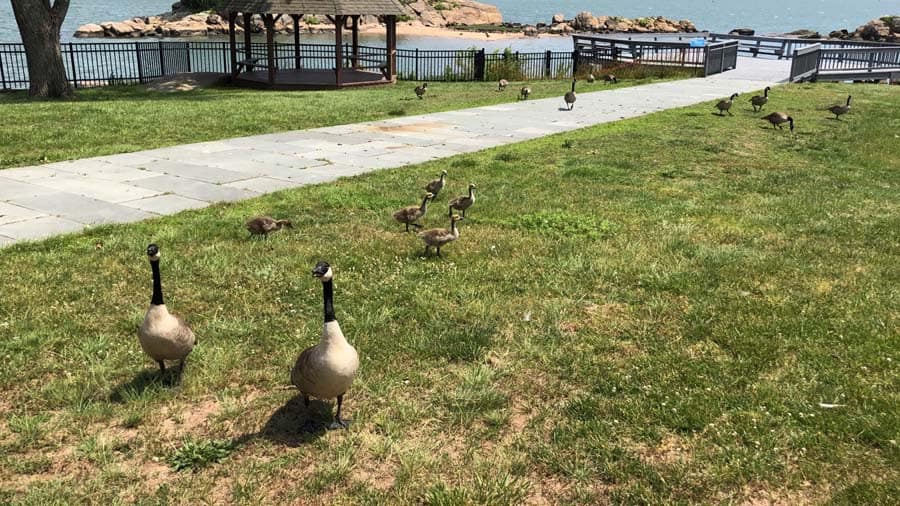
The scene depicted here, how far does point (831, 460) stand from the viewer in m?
3.71

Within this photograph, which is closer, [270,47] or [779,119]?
[779,119]

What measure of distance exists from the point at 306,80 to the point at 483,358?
73.7ft

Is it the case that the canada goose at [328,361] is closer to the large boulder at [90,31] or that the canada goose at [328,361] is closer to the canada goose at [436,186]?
the canada goose at [436,186]

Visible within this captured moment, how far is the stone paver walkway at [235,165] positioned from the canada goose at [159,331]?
4.02 metres

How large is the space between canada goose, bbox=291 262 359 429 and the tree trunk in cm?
1865

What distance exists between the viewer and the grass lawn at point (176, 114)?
1233 centimetres

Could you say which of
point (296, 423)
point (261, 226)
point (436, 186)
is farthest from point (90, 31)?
point (296, 423)

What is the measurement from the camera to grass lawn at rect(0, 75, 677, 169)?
40.4ft

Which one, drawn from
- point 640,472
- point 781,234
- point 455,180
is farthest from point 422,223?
point 640,472

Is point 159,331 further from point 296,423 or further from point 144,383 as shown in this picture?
point 296,423

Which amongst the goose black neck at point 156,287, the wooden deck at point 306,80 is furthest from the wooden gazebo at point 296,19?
the goose black neck at point 156,287

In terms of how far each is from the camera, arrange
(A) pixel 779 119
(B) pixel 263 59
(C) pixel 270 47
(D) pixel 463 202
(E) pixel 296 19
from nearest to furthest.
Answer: (D) pixel 463 202
(A) pixel 779 119
(C) pixel 270 47
(B) pixel 263 59
(E) pixel 296 19

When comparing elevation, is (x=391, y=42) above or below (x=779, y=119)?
above

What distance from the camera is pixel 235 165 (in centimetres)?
1092
